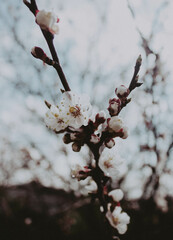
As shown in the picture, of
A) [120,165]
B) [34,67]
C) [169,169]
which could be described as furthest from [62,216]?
[120,165]

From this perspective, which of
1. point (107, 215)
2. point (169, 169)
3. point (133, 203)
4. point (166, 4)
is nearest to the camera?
point (107, 215)

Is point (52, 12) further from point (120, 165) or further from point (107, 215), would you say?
point (107, 215)

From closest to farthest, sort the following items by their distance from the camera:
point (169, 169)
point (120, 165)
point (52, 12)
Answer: point (52, 12) → point (120, 165) → point (169, 169)

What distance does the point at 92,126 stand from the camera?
2.98 ft

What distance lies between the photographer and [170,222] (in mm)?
6176

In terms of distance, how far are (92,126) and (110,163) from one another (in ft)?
0.74

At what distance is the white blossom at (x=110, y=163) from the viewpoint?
964 millimetres

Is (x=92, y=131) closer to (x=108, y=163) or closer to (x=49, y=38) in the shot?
(x=108, y=163)

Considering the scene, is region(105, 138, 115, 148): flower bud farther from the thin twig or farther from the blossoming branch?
the thin twig

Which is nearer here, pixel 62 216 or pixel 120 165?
pixel 120 165

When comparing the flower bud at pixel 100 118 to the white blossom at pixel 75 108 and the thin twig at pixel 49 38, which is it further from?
the thin twig at pixel 49 38

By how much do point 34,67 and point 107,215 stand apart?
151 inches

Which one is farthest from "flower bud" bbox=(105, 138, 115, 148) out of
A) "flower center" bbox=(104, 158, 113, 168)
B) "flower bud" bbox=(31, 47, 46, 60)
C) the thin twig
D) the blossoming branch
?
"flower bud" bbox=(31, 47, 46, 60)

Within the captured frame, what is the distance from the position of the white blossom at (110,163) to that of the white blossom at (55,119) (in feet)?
0.76
